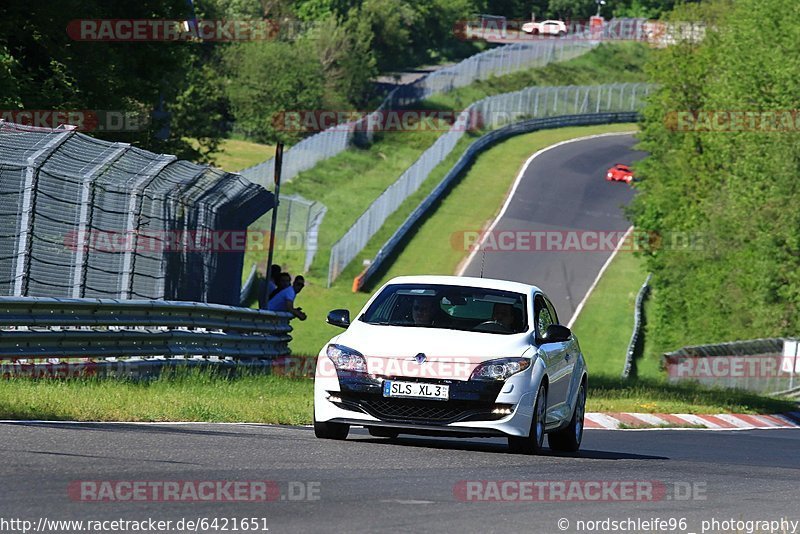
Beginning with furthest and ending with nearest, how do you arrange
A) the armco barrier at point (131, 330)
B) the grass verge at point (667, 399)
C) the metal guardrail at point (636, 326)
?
the metal guardrail at point (636, 326)
the grass verge at point (667, 399)
the armco barrier at point (131, 330)

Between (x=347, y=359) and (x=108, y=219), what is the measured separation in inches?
283

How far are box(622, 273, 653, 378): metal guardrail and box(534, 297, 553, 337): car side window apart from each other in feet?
105

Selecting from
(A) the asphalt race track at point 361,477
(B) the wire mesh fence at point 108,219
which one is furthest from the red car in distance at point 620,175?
(A) the asphalt race track at point 361,477

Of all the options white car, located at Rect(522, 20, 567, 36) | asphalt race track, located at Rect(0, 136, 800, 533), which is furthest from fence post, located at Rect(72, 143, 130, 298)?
white car, located at Rect(522, 20, 567, 36)

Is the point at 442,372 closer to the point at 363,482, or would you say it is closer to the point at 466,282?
the point at 466,282

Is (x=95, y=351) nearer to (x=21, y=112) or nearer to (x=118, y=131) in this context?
(x=21, y=112)

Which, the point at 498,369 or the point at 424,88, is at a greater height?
the point at 498,369

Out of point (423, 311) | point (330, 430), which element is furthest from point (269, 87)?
point (330, 430)

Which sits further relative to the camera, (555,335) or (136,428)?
(555,335)

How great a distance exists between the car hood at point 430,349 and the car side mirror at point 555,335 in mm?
396

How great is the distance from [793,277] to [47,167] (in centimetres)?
3933

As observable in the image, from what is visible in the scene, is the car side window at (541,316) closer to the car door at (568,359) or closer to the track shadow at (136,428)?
the car door at (568,359)

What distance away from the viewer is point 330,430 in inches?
513

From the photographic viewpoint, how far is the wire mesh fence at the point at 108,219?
17.4 metres
